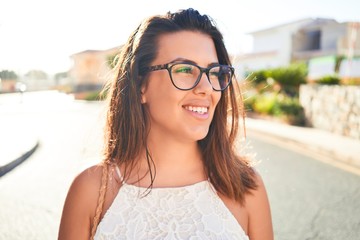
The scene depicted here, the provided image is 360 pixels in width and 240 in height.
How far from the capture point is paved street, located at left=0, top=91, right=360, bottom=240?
4.05 metres

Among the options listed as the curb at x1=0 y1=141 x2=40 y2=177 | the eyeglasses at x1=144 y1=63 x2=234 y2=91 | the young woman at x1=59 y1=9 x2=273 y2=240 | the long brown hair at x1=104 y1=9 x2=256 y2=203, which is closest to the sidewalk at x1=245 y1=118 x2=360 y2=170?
the long brown hair at x1=104 y1=9 x2=256 y2=203

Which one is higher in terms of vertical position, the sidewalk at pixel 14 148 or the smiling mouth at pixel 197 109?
the smiling mouth at pixel 197 109

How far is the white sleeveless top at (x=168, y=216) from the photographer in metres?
1.60

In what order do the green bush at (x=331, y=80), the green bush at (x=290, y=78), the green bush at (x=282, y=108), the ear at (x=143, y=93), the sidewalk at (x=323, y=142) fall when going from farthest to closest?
1. the green bush at (x=290, y=78)
2. the green bush at (x=331, y=80)
3. the green bush at (x=282, y=108)
4. the sidewalk at (x=323, y=142)
5. the ear at (x=143, y=93)

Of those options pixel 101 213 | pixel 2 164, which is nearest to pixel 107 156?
pixel 101 213

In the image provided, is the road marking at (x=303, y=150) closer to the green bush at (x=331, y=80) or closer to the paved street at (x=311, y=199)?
the paved street at (x=311, y=199)

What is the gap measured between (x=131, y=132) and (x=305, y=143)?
8.50 metres

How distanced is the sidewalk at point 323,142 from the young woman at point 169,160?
246 inches

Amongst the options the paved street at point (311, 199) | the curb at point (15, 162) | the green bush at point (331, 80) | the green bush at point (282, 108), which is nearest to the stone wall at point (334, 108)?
the green bush at point (282, 108)

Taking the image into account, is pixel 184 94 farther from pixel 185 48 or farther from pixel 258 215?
pixel 258 215

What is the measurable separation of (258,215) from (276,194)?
153 inches

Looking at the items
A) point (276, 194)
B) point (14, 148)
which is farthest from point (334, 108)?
point (14, 148)

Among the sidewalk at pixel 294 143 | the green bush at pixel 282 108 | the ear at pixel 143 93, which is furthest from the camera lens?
the green bush at pixel 282 108

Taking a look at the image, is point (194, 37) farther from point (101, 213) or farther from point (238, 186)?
point (101, 213)
